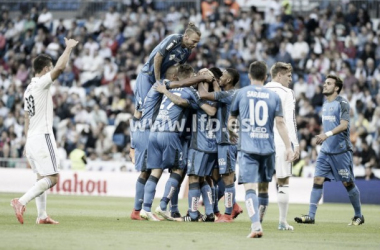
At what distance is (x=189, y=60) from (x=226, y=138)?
15370mm

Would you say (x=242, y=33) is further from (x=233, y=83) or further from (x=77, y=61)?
(x=233, y=83)

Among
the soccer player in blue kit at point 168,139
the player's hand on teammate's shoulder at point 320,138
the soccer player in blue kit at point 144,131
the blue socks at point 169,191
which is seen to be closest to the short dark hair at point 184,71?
the soccer player in blue kit at point 168,139

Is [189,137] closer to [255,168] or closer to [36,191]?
[36,191]

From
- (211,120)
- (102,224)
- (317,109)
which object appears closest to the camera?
(102,224)

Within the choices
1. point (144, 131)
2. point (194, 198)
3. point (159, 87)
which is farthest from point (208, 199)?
point (159, 87)

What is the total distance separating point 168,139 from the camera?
45.9ft

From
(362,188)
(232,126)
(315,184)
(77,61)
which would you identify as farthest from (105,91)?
(232,126)

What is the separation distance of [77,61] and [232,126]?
796 inches

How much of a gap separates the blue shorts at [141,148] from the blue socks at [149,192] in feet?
1.51

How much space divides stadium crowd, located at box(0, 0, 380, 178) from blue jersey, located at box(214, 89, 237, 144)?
987 cm

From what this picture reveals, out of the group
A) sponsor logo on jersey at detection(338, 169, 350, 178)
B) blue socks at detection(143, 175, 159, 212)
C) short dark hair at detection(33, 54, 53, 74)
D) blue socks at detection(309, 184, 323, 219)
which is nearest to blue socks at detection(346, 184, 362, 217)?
sponsor logo on jersey at detection(338, 169, 350, 178)

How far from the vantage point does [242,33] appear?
96.2 feet

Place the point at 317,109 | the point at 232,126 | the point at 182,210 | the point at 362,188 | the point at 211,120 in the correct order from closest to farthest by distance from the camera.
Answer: the point at 232,126 < the point at 211,120 < the point at 182,210 < the point at 362,188 < the point at 317,109

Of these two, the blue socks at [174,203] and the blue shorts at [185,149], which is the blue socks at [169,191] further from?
the blue shorts at [185,149]
